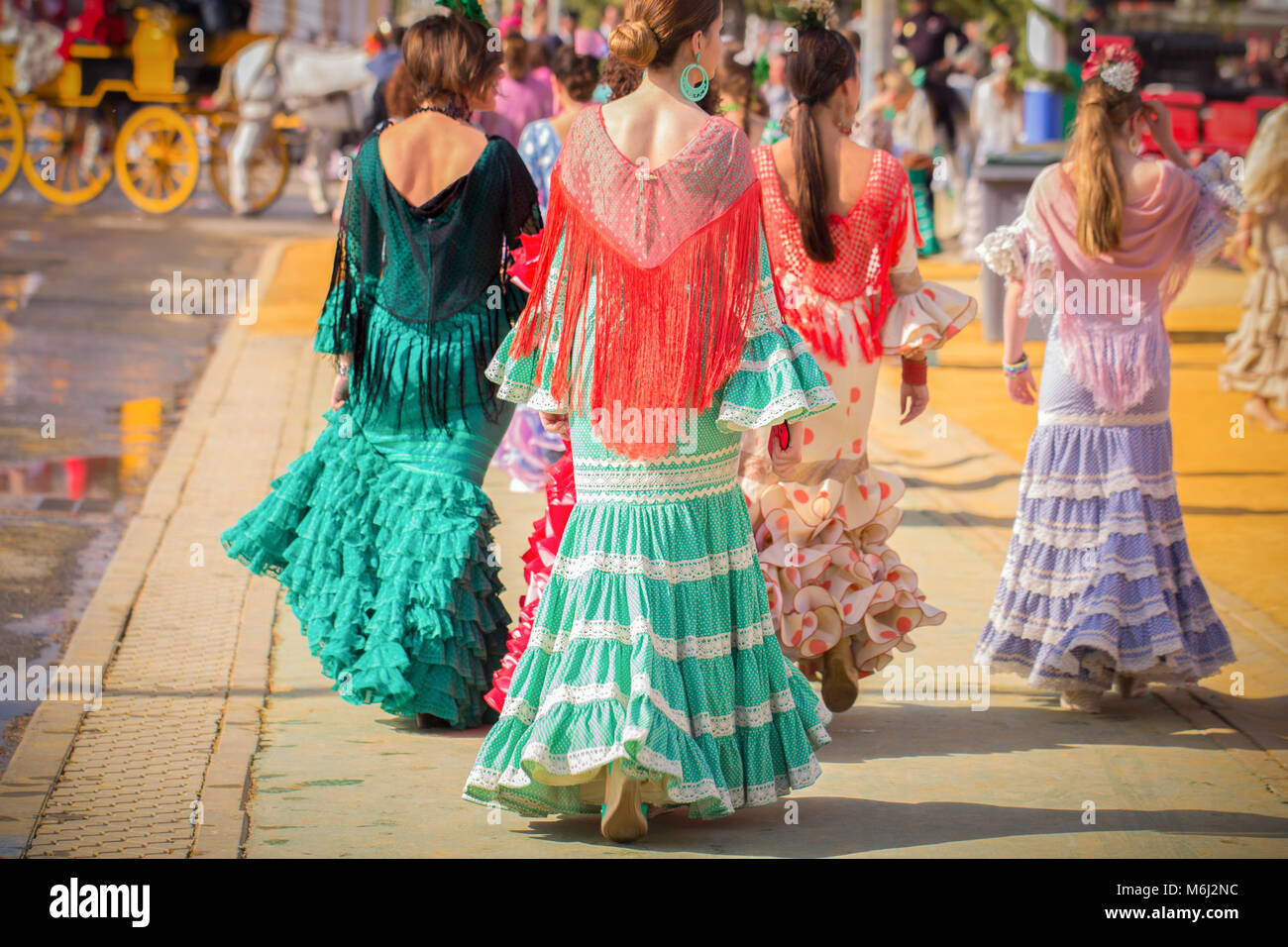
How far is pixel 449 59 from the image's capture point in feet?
17.5

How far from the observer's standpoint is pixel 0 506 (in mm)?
8344

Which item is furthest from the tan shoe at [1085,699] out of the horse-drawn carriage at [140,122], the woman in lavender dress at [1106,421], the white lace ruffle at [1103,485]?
the horse-drawn carriage at [140,122]

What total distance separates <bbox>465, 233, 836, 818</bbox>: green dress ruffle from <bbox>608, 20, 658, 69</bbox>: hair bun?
0.57m

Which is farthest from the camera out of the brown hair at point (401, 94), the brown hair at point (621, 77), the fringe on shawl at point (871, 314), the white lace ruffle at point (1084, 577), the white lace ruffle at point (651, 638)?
the brown hair at point (401, 94)

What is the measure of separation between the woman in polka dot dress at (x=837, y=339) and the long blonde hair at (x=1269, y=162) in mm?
5671

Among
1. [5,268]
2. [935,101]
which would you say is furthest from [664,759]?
[935,101]

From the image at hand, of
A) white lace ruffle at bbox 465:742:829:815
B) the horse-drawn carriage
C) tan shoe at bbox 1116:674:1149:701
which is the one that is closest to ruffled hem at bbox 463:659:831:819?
white lace ruffle at bbox 465:742:829:815

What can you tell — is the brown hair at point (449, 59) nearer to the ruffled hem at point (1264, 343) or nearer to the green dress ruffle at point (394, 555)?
the green dress ruffle at point (394, 555)

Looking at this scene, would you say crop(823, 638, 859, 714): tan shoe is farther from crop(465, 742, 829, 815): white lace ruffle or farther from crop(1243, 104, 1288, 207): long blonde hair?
crop(1243, 104, 1288, 207): long blonde hair

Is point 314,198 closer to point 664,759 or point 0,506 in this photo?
point 0,506

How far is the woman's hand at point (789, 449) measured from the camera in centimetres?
453

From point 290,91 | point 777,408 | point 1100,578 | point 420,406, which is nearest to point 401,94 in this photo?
point 420,406
